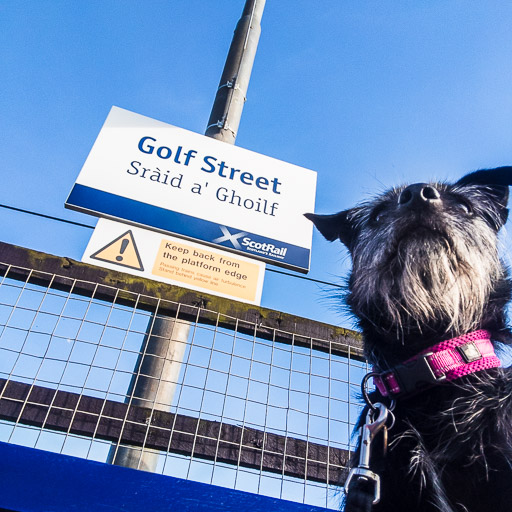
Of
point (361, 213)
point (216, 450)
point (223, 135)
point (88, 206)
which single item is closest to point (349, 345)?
point (361, 213)

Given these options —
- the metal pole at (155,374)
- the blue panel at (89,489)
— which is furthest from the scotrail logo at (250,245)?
the blue panel at (89,489)

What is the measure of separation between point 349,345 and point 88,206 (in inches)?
71.6

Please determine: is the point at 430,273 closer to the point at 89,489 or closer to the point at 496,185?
the point at 496,185

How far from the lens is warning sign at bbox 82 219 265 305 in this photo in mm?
2594

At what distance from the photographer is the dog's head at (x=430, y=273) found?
157 centimetres

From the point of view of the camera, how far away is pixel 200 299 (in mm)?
2137

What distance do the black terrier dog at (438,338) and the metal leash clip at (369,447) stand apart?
0.08 feet

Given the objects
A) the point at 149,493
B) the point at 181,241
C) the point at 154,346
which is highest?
the point at 181,241

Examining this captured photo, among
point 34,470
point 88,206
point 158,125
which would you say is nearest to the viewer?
point 34,470

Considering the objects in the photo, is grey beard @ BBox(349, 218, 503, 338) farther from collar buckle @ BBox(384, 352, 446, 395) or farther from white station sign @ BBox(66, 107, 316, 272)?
white station sign @ BBox(66, 107, 316, 272)

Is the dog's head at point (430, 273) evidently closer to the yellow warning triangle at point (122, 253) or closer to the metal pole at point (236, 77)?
the yellow warning triangle at point (122, 253)

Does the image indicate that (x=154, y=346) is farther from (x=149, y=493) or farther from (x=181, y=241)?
(x=149, y=493)

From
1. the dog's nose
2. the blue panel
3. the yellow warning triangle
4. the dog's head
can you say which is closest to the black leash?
the blue panel

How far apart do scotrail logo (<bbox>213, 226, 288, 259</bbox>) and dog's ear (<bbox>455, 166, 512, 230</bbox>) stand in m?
1.36
